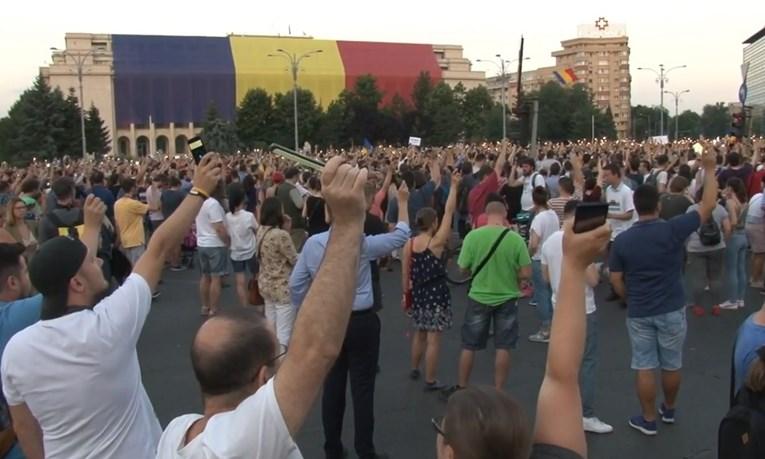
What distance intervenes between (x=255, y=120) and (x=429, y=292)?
7602 cm

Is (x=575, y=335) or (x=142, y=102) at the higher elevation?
(x=142, y=102)

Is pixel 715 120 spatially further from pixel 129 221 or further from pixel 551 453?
pixel 551 453

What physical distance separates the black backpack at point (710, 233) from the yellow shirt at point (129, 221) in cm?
743

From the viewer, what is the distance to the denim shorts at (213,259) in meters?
9.47

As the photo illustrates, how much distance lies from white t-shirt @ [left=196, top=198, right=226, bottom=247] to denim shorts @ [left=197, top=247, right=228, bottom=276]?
6cm

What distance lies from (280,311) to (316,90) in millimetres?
94228

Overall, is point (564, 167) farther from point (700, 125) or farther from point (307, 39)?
point (700, 125)

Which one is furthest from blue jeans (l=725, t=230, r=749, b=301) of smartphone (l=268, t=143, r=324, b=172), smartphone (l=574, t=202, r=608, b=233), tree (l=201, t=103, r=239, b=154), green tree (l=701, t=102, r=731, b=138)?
green tree (l=701, t=102, r=731, b=138)

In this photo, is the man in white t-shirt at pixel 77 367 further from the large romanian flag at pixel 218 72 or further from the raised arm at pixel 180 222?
the large romanian flag at pixel 218 72

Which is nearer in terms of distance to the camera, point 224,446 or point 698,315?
point 224,446

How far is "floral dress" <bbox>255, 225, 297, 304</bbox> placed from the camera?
707 cm

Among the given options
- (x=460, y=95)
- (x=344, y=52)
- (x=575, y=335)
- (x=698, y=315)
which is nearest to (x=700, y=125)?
(x=460, y=95)

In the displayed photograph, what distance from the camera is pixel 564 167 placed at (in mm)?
16109

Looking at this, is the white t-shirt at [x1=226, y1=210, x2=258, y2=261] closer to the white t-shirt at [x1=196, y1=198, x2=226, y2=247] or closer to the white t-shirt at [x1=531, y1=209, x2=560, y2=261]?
the white t-shirt at [x1=196, y1=198, x2=226, y2=247]
